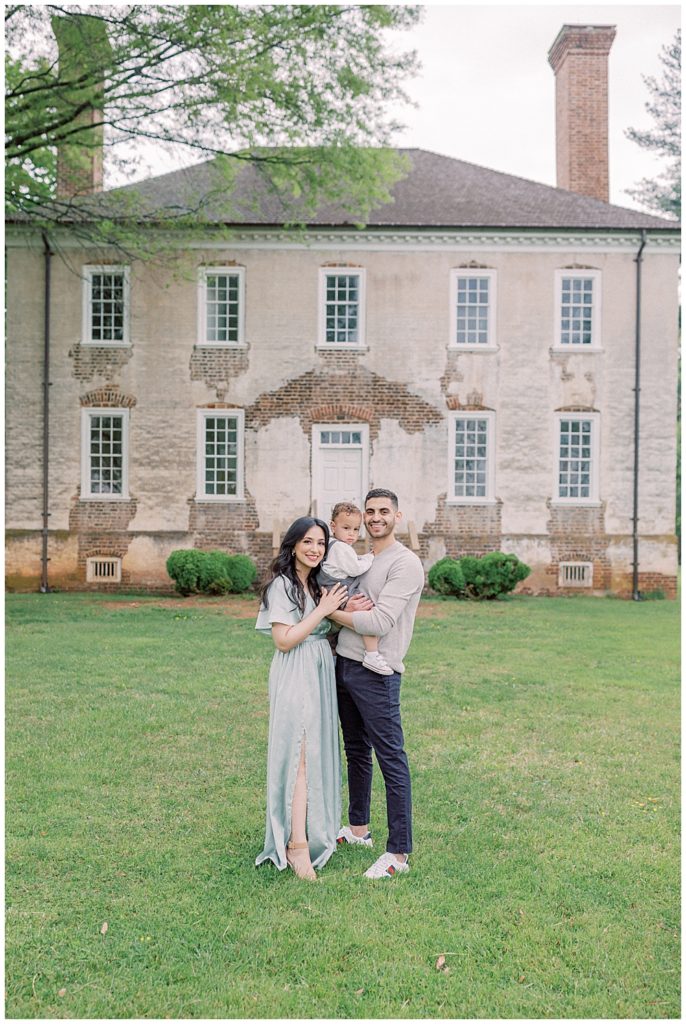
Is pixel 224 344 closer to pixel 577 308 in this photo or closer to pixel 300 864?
pixel 577 308

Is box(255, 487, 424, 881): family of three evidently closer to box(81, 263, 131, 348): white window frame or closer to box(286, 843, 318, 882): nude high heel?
box(286, 843, 318, 882): nude high heel

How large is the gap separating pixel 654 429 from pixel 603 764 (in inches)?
569

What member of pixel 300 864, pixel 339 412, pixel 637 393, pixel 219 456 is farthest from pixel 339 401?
Answer: pixel 300 864

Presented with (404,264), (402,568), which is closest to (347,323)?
(404,264)

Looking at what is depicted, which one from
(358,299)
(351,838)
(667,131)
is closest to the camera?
(351,838)

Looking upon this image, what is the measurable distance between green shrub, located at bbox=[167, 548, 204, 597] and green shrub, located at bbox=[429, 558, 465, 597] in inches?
189

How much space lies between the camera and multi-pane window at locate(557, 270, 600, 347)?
20641 mm

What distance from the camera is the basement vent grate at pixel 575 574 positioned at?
20297mm

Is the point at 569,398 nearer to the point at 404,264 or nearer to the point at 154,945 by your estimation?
the point at 404,264

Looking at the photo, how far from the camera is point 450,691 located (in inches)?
400

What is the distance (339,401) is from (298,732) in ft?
51.2

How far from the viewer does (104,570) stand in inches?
798

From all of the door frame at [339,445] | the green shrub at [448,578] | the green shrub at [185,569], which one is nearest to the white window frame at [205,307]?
the door frame at [339,445]

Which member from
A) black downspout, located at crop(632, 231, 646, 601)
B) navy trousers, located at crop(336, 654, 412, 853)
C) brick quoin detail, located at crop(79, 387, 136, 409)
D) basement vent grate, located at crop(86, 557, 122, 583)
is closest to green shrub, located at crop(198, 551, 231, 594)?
basement vent grate, located at crop(86, 557, 122, 583)
